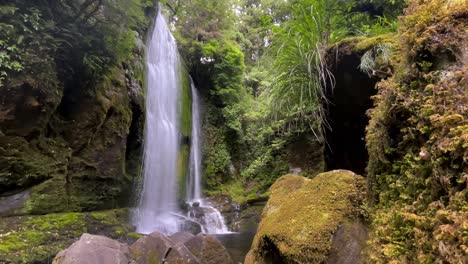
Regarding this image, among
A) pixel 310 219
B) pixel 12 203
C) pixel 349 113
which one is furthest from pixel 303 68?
Answer: pixel 12 203

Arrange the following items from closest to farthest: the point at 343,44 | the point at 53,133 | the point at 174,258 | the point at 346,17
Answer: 1. the point at 343,44
2. the point at 174,258
3. the point at 346,17
4. the point at 53,133

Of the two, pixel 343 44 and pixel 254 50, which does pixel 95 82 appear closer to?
pixel 343 44

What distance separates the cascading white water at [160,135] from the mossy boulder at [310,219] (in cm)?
698

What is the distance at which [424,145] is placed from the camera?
1821 millimetres

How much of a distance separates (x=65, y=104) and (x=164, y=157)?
4.60 metres

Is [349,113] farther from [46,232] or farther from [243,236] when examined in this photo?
[243,236]

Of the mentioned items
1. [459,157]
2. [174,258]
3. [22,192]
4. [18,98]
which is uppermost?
[18,98]

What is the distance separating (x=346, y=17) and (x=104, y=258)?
4.62m

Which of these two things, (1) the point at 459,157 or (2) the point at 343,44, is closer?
(1) the point at 459,157

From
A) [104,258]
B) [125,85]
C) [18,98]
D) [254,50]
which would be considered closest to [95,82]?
[125,85]

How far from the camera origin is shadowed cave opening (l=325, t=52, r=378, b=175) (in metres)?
3.80

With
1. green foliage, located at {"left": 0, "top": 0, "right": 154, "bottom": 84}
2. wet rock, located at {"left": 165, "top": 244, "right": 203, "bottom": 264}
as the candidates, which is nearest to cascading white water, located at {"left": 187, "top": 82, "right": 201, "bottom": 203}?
green foliage, located at {"left": 0, "top": 0, "right": 154, "bottom": 84}

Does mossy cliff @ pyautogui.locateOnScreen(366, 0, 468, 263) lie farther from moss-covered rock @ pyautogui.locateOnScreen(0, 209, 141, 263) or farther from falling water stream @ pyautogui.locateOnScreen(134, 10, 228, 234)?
falling water stream @ pyautogui.locateOnScreen(134, 10, 228, 234)

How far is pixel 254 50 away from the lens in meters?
21.1
